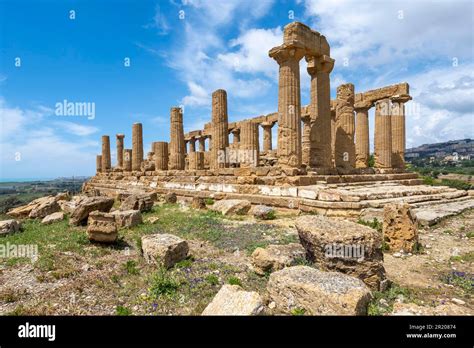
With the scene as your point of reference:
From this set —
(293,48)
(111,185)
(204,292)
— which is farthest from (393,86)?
(111,185)

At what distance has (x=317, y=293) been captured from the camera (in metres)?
3.44

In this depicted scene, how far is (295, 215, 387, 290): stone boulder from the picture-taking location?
4383 millimetres

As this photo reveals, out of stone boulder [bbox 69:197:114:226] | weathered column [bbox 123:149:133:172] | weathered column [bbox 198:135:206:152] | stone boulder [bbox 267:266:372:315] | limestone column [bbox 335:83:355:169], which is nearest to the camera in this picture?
stone boulder [bbox 267:266:372:315]

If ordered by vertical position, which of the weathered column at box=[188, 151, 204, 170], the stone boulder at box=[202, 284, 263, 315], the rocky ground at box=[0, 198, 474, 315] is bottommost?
the rocky ground at box=[0, 198, 474, 315]

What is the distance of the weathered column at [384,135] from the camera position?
18750 mm

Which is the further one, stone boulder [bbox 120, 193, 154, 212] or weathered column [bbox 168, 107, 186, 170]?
weathered column [bbox 168, 107, 186, 170]

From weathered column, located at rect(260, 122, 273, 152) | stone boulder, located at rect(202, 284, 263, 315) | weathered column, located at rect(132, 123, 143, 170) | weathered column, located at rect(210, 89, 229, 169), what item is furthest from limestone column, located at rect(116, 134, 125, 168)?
stone boulder, located at rect(202, 284, 263, 315)

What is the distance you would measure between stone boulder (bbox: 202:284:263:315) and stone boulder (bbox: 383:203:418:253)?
440 cm

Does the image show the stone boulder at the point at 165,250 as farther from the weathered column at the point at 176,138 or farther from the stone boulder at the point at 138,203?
the weathered column at the point at 176,138

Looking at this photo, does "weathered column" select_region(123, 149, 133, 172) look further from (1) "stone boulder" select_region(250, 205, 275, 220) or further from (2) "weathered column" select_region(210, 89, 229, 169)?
(1) "stone boulder" select_region(250, 205, 275, 220)

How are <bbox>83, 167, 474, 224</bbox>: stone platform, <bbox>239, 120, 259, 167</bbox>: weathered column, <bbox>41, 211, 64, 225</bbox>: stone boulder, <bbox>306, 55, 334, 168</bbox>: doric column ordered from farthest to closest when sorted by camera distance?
<bbox>239, 120, 259, 167</bbox>: weathered column → <bbox>306, 55, 334, 168</bbox>: doric column → <bbox>41, 211, 64, 225</bbox>: stone boulder → <bbox>83, 167, 474, 224</bbox>: stone platform

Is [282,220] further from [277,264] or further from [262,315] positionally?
[262,315]
